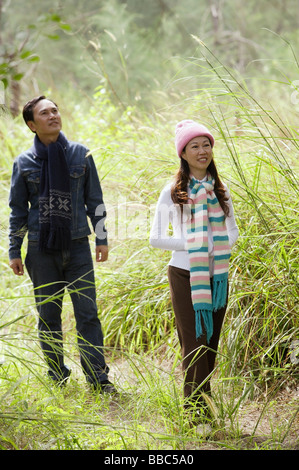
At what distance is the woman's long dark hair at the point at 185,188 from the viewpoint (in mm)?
3088

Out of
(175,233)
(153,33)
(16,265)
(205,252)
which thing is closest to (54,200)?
(16,265)

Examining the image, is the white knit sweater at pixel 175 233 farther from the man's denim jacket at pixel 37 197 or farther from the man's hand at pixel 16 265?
the man's hand at pixel 16 265

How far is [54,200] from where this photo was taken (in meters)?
3.65

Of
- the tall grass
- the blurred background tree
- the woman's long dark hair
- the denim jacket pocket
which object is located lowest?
the tall grass

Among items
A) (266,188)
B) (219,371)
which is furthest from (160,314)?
(266,188)

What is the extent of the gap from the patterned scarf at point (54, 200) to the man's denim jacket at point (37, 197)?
0.06m

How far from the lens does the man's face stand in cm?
370

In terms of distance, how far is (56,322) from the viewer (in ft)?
12.5

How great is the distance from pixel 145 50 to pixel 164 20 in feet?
7.16

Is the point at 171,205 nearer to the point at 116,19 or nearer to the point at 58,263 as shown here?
the point at 58,263

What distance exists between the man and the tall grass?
20 centimetres

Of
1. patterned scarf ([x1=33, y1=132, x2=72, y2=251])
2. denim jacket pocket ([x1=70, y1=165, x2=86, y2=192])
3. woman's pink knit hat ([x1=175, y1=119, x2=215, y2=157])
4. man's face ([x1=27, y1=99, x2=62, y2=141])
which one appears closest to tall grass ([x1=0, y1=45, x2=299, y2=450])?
woman's pink knit hat ([x1=175, y1=119, x2=215, y2=157])

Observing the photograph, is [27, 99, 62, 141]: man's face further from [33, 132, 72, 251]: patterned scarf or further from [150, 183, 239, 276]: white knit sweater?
[150, 183, 239, 276]: white knit sweater

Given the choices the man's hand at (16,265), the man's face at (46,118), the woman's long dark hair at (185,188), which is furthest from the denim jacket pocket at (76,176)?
the woman's long dark hair at (185,188)
